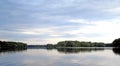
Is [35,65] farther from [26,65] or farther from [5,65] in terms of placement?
[5,65]

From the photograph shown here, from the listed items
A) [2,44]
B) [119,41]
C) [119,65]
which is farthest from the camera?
[2,44]

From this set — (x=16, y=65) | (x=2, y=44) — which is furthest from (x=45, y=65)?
(x=2, y=44)

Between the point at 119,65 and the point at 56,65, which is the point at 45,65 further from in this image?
the point at 119,65

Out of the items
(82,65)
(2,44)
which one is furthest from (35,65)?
(2,44)

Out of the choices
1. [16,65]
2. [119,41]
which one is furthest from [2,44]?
[16,65]

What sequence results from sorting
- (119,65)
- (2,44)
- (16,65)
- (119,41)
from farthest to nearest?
(2,44)
(119,41)
(16,65)
(119,65)

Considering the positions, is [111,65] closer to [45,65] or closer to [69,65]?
[69,65]

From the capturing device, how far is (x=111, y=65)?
38.0 metres

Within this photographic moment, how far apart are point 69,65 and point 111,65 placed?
6.46 m

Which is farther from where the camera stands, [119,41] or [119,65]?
[119,41]

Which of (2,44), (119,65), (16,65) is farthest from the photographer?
(2,44)

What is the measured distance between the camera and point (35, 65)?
38781 mm

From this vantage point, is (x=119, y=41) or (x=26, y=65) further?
(x=119, y=41)

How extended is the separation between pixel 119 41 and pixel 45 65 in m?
137
